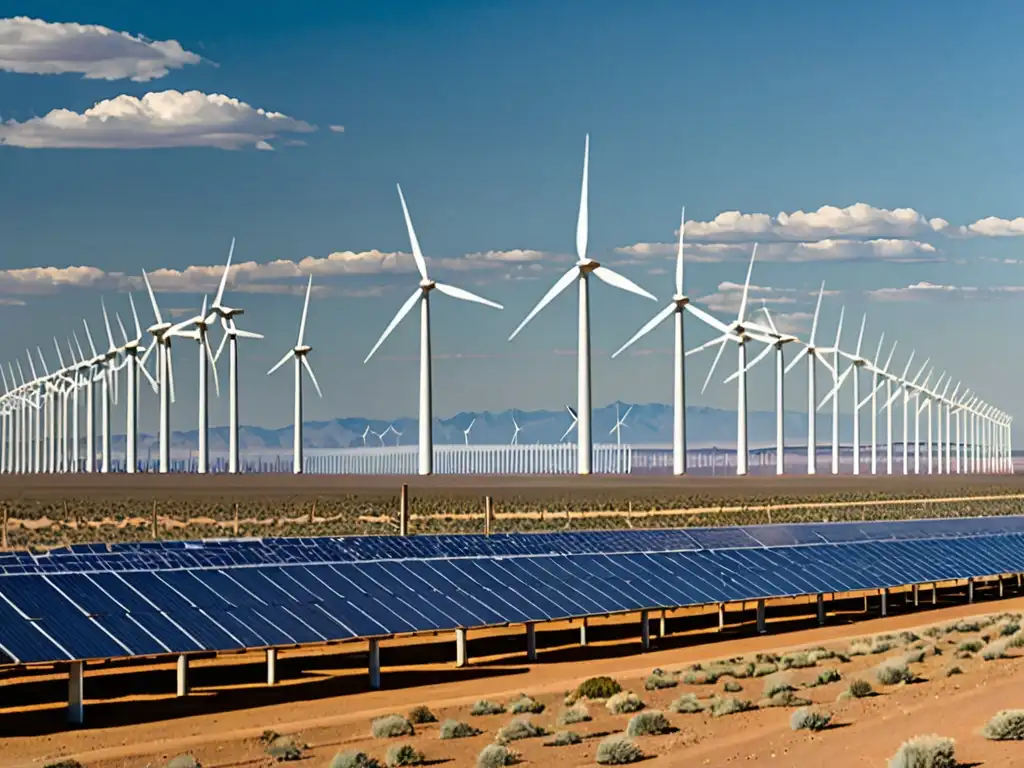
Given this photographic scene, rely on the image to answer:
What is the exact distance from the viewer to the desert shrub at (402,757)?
87.9 feet

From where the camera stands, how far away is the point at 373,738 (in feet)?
98.6

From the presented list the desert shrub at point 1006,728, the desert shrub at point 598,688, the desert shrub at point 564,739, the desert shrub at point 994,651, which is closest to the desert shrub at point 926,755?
the desert shrub at point 1006,728

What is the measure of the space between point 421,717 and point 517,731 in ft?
10.5

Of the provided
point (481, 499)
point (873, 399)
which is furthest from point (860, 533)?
point (873, 399)

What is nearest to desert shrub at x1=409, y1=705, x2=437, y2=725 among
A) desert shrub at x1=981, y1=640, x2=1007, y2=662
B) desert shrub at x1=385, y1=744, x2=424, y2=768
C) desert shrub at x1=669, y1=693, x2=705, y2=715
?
desert shrub at x1=669, y1=693, x2=705, y2=715

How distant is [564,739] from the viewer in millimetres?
28219

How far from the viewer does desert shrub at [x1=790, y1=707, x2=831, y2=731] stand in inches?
1051

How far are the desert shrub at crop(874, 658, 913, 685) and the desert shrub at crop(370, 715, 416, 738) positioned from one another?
848 centimetres

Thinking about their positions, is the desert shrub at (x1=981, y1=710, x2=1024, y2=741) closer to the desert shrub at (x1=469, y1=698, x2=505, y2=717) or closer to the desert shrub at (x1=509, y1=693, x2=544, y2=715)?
the desert shrub at (x1=509, y1=693, x2=544, y2=715)

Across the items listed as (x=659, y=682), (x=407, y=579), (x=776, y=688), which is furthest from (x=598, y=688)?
(x=407, y=579)

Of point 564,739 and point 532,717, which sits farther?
point 532,717

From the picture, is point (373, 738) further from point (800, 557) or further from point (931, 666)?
point (800, 557)

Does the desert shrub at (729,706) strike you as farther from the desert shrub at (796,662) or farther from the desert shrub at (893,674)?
the desert shrub at (796,662)

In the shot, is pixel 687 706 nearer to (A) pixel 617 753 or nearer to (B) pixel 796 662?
(A) pixel 617 753
